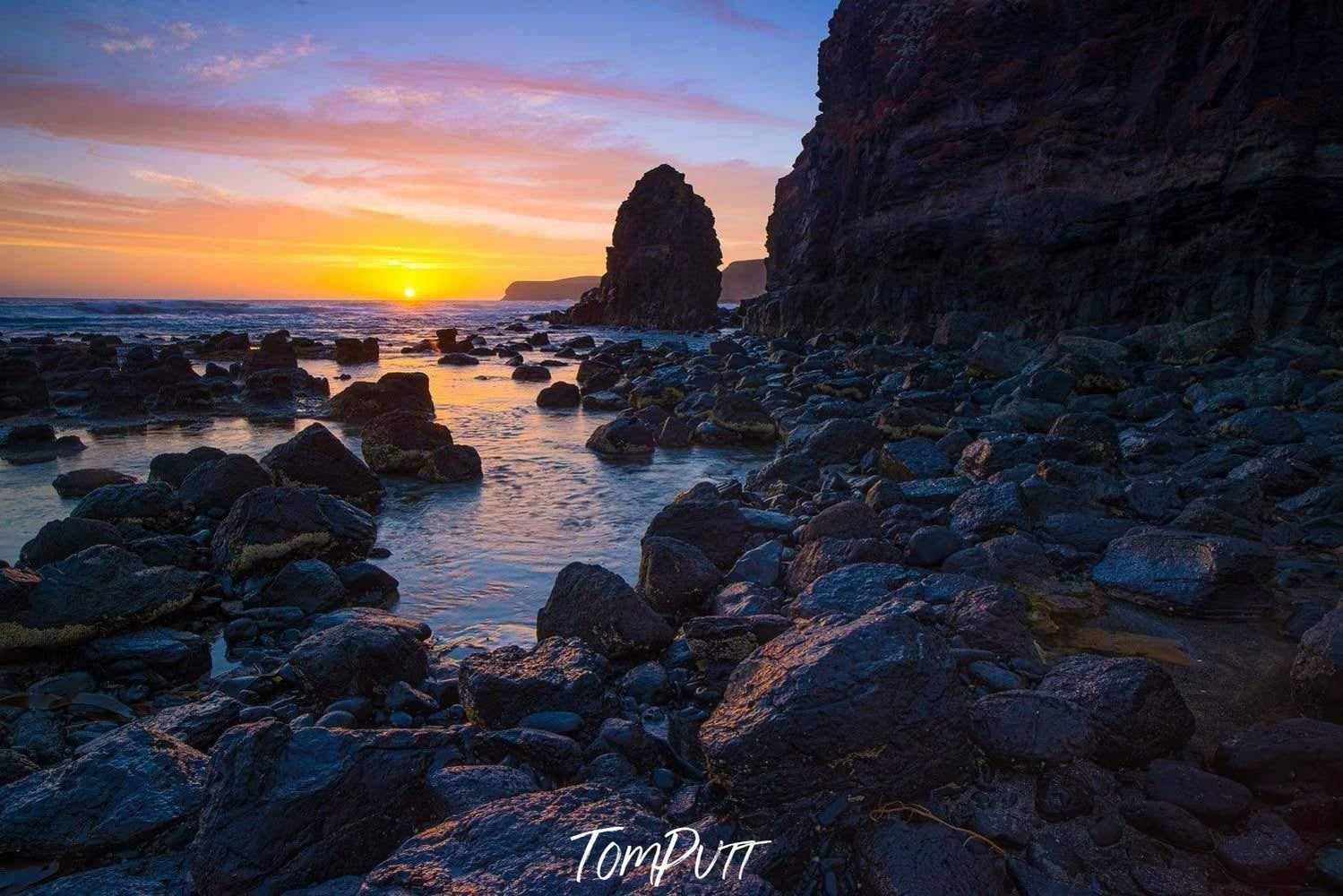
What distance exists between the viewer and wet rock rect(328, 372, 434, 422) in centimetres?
1426

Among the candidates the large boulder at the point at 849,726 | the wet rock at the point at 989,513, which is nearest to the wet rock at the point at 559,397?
the wet rock at the point at 989,513

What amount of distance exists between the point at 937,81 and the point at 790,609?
28899 mm

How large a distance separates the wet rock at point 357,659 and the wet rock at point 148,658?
0.91 meters

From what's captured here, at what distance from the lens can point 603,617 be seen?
423 centimetres

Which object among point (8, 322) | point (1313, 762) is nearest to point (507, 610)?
point (1313, 762)

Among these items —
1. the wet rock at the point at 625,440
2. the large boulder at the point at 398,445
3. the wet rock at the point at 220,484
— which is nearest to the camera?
the wet rock at the point at 220,484

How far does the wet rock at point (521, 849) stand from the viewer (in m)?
2.12

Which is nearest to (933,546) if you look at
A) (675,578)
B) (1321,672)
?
(675,578)

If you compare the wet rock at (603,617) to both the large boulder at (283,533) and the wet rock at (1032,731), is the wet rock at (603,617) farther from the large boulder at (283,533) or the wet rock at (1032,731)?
the large boulder at (283,533)

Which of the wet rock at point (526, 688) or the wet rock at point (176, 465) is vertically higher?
the wet rock at point (176, 465)

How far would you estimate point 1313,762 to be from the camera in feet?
8.79

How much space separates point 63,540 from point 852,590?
6.17 meters

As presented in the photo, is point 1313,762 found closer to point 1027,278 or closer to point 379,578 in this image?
point 379,578

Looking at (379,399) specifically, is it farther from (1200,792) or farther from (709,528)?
(1200,792)
